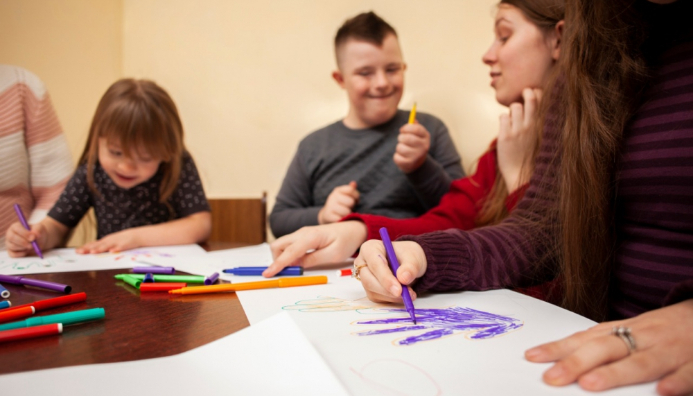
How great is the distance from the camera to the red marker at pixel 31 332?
0.30 metres

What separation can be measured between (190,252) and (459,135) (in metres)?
0.77

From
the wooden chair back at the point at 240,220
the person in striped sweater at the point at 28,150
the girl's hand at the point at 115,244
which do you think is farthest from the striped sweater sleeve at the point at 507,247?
the person in striped sweater at the point at 28,150

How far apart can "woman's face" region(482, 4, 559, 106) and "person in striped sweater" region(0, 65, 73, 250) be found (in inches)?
41.1

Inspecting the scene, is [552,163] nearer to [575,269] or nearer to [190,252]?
[575,269]

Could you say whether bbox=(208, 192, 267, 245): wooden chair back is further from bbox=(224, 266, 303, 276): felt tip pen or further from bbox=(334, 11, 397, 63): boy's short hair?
bbox=(224, 266, 303, 276): felt tip pen

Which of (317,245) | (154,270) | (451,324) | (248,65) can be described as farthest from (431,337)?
A: (248,65)

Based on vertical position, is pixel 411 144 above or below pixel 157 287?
above

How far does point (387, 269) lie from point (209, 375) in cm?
18

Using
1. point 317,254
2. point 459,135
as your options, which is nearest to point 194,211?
point 317,254

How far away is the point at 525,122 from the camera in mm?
729

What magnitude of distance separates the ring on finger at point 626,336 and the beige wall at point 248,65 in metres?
0.92

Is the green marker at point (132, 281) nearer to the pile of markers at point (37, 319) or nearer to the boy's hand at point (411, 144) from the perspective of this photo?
the pile of markers at point (37, 319)

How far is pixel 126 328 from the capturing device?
1.11 feet

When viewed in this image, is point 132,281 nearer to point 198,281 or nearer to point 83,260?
point 198,281
